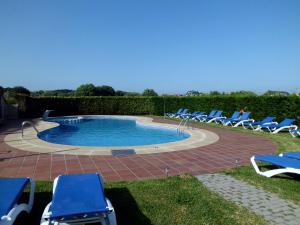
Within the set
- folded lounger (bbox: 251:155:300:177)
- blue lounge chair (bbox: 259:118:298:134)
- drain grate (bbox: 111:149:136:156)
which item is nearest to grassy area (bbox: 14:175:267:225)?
folded lounger (bbox: 251:155:300:177)

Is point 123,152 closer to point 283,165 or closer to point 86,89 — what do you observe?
point 283,165

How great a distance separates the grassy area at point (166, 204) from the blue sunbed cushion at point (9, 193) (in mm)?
482

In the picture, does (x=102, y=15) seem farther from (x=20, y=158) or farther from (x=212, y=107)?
(x=20, y=158)

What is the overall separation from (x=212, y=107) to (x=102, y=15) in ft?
36.8

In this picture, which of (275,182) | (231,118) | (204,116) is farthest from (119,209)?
(204,116)

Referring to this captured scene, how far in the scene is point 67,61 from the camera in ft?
107

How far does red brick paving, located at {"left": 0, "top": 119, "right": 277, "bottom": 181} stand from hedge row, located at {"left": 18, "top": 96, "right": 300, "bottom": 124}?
22.3 ft

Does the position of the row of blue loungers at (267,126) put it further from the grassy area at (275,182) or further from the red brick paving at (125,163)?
the red brick paving at (125,163)

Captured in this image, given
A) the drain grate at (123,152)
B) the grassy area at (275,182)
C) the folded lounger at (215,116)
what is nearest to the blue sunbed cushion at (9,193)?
the drain grate at (123,152)

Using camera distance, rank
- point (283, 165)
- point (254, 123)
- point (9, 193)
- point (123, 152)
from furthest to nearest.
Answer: point (254, 123), point (123, 152), point (283, 165), point (9, 193)

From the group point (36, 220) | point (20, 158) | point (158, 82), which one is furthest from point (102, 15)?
point (158, 82)

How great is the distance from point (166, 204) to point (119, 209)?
75 cm

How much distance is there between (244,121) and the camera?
47.8 feet

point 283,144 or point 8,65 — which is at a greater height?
point 8,65
